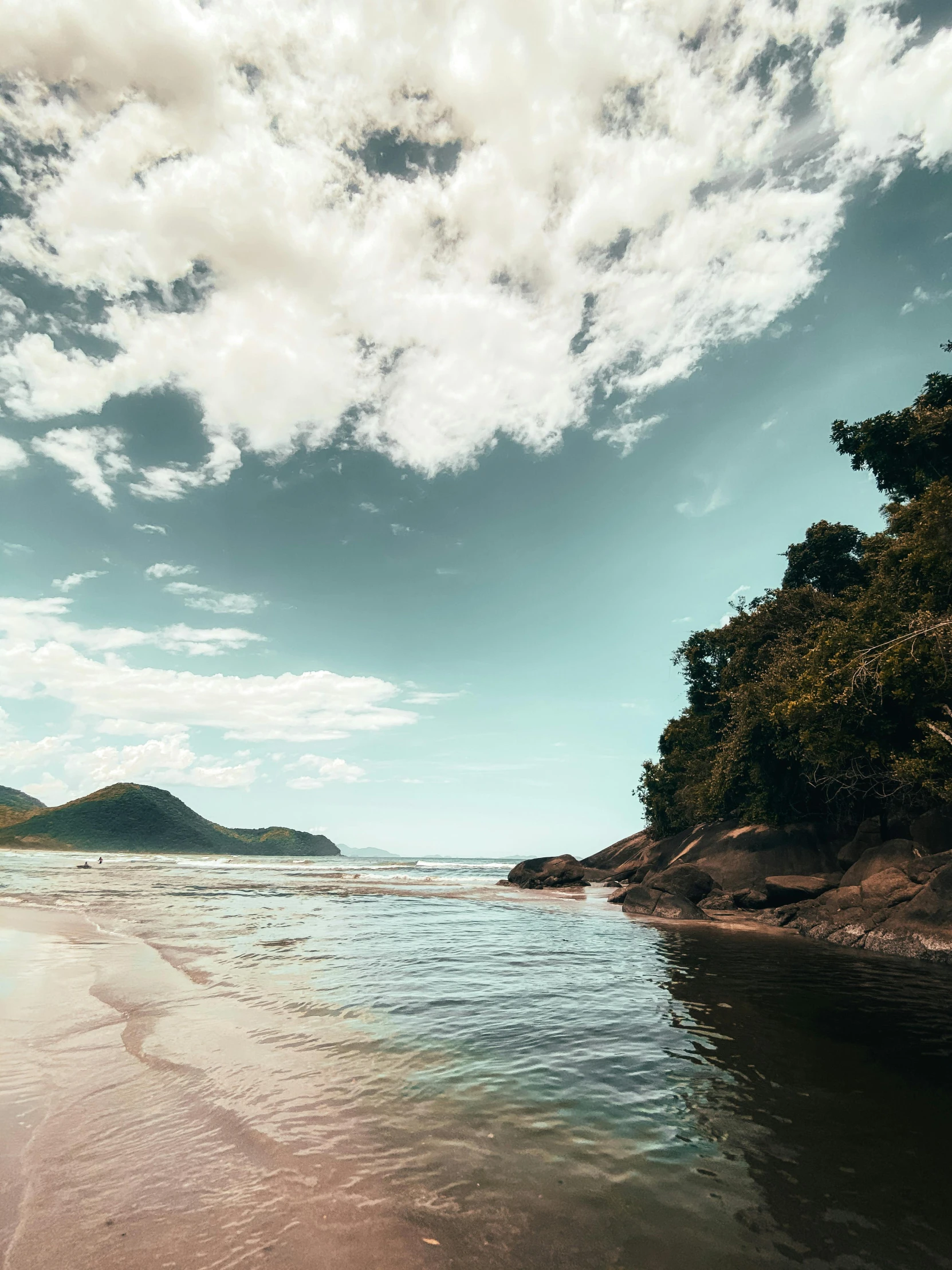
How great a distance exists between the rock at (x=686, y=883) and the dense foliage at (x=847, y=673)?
633 cm

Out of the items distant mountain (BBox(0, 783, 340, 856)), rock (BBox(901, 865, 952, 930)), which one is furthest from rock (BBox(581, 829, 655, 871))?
distant mountain (BBox(0, 783, 340, 856))

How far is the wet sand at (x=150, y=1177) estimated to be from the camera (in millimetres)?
3867

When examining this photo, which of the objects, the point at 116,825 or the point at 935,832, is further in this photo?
the point at 116,825

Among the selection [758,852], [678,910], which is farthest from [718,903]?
[758,852]

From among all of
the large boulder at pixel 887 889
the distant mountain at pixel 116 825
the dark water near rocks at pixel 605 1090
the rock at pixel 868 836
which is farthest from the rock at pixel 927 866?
the distant mountain at pixel 116 825

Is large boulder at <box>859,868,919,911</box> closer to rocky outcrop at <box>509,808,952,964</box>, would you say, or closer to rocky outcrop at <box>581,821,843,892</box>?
rocky outcrop at <box>509,808,952,964</box>

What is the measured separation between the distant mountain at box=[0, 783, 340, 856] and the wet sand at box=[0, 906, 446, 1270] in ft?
476

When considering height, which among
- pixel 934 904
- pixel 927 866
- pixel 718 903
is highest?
pixel 927 866

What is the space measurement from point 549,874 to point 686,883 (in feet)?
76.9

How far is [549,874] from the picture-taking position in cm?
5072

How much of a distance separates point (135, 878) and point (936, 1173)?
52.7 m

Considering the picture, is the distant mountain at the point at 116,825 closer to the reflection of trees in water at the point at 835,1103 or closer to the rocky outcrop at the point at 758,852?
the rocky outcrop at the point at 758,852

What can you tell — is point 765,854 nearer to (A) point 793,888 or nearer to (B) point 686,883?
(B) point 686,883

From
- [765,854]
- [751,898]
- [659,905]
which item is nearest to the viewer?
[751,898]
